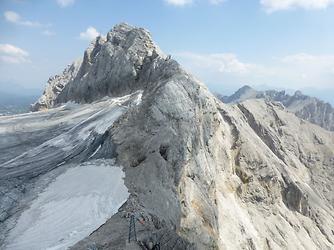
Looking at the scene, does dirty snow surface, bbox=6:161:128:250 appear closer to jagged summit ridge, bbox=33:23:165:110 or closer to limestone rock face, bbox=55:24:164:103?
jagged summit ridge, bbox=33:23:165:110

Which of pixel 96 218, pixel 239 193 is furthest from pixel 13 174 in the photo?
pixel 239 193

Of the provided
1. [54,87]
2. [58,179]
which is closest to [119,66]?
[58,179]

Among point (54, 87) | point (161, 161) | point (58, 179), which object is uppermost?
point (161, 161)

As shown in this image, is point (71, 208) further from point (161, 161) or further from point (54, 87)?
point (54, 87)

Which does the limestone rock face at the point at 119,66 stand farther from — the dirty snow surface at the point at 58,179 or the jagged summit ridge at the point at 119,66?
the dirty snow surface at the point at 58,179

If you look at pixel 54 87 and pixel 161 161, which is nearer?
pixel 161 161

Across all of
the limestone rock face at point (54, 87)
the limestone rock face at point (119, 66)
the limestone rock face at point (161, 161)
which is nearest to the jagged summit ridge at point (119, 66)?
the limestone rock face at point (119, 66)

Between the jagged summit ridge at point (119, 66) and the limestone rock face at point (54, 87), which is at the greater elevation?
the jagged summit ridge at point (119, 66)
